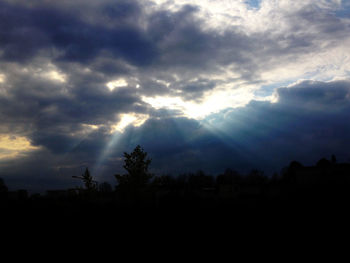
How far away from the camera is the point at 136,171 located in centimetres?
2669

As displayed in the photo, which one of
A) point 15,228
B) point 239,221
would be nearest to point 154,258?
point 239,221

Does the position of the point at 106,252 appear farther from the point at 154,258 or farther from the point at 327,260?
the point at 327,260

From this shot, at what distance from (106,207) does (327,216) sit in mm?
6616

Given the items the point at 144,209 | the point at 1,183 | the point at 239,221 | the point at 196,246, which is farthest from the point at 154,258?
the point at 1,183

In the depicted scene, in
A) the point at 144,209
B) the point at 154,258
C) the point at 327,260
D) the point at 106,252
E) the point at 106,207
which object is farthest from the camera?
the point at 106,207

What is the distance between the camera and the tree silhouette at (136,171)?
2633 centimetres

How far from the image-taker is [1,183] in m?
36.5

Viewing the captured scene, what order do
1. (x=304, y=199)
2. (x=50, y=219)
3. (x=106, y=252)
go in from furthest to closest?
(x=50, y=219)
(x=106, y=252)
(x=304, y=199)

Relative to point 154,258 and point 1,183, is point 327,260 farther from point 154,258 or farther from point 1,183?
point 1,183

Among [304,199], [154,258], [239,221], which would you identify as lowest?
[154,258]

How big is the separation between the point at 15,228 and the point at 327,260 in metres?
10.6

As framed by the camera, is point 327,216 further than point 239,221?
No

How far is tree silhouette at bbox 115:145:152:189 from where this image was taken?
1037 inches

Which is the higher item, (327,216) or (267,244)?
(327,216)
